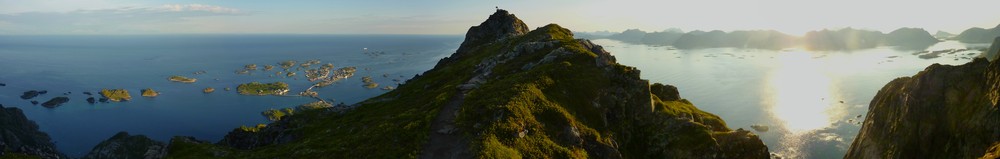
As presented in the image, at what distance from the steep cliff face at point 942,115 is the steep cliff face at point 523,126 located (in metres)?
19.1

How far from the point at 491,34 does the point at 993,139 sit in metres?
114

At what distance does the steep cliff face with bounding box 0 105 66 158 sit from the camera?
111 m

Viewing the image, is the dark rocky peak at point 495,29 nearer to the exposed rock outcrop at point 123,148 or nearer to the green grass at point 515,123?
the green grass at point 515,123

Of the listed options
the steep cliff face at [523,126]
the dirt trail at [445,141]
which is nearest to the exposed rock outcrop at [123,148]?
the steep cliff face at [523,126]

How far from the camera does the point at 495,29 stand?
14738cm

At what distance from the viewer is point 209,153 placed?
54000mm

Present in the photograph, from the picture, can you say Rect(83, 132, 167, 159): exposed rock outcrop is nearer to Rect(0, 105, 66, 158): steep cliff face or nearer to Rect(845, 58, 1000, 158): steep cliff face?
Rect(0, 105, 66, 158): steep cliff face

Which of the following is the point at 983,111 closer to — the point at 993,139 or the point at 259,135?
the point at 993,139

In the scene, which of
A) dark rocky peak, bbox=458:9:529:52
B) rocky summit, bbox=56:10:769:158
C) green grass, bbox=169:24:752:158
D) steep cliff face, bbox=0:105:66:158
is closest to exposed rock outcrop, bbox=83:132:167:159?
steep cliff face, bbox=0:105:66:158

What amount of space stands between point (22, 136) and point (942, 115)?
190047 millimetres

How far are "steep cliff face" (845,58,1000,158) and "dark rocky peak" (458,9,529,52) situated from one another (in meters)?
94.1

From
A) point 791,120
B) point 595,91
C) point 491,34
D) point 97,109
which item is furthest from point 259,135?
point 97,109

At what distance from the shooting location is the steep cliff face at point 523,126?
42500 millimetres

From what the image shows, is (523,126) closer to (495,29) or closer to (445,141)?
(445,141)
